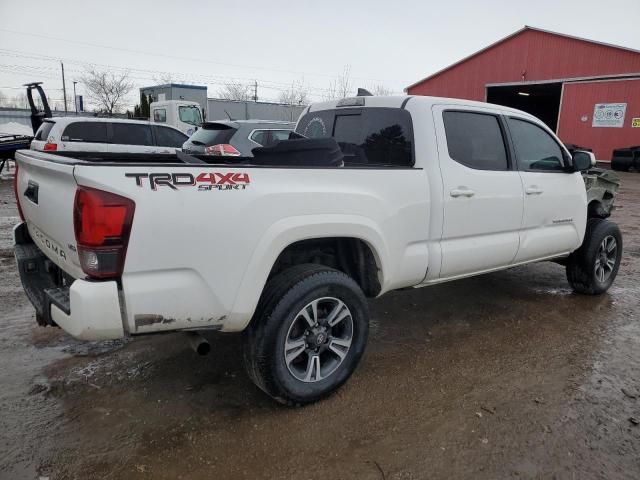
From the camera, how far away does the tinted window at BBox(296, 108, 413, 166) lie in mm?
3684

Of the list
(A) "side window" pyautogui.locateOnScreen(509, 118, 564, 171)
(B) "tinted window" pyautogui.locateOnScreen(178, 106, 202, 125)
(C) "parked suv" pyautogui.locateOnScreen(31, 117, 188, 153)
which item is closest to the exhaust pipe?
(A) "side window" pyautogui.locateOnScreen(509, 118, 564, 171)

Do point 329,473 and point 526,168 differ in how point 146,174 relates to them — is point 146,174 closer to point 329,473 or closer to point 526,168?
point 329,473

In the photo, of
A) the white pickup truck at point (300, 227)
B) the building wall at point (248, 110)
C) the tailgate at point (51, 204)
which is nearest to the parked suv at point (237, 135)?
the white pickup truck at point (300, 227)

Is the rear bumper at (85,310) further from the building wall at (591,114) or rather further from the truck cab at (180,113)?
the building wall at (591,114)

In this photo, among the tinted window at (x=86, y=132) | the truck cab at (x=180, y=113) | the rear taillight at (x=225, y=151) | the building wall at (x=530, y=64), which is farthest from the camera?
the building wall at (x=530, y=64)

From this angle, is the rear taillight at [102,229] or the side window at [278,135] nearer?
the rear taillight at [102,229]

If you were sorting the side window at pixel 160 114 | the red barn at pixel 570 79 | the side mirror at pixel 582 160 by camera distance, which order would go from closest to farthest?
the side mirror at pixel 582 160
the side window at pixel 160 114
the red barn at pixel 570 79

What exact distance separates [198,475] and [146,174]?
4.94 ft

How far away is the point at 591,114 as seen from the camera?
23078 mm

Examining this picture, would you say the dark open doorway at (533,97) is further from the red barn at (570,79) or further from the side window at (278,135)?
the side window at (278,135)

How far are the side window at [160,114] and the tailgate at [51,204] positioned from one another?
1850 centimetres

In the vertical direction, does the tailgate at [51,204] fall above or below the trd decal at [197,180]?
below

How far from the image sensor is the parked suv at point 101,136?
35.3 feet

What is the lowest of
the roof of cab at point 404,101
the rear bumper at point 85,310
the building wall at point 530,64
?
the rear bumper at point 85,310
